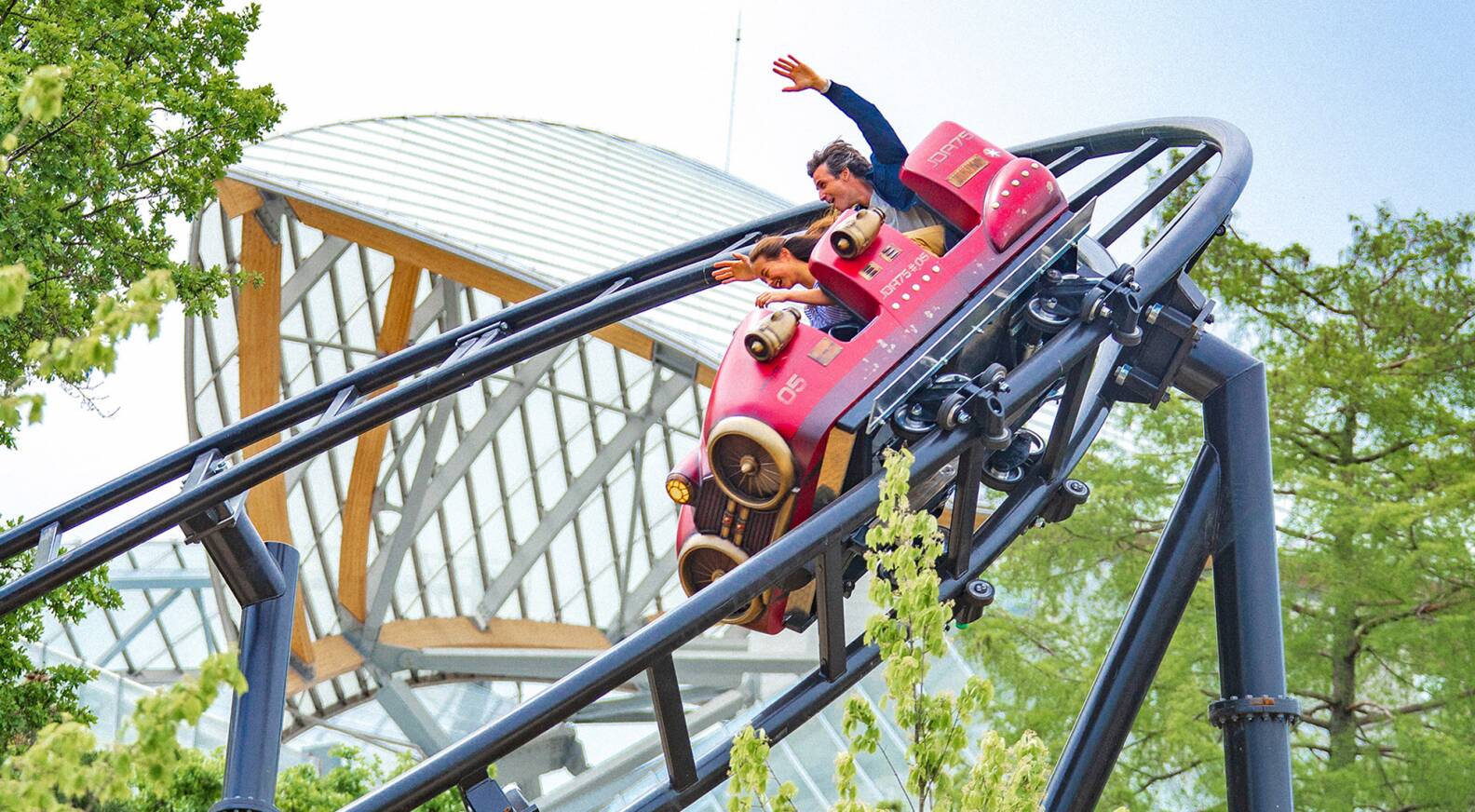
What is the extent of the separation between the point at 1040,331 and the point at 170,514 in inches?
105

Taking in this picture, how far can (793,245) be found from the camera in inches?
185

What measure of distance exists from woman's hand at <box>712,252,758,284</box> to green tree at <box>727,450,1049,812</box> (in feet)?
3.75

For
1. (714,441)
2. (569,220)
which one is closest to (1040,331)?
(714,441)

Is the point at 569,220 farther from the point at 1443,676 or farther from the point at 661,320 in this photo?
the point at 1443,676

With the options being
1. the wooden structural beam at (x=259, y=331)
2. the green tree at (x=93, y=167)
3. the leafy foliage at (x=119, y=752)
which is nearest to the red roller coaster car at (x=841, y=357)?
the leafy foliage at (x=119, y=752)

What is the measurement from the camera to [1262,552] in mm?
4816

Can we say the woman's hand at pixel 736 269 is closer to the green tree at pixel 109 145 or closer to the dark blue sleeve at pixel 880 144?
the dark blue sleeve at pixel 880 144

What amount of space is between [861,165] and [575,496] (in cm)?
2412

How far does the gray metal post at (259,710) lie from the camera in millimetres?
4039

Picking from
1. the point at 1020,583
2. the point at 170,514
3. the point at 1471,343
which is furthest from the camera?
the point at 1020,583

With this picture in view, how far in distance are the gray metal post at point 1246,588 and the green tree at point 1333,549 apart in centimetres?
576

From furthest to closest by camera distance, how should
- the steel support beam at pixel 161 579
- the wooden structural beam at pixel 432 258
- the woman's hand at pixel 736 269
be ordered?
the steel support beam at pixel 161 579
the wooden structural beam at pixel 432 258
the woman's hand at pixel 736 269

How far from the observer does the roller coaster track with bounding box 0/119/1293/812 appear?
12.0 ft

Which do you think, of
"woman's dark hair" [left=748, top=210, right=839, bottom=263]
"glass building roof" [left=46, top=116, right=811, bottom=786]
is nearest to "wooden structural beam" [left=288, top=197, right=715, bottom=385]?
"glass building roof" [left=46, top=116, right=811, bottom=786]
